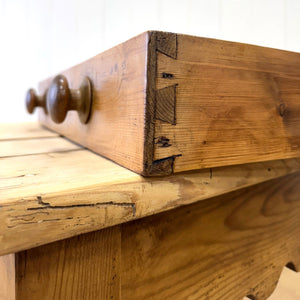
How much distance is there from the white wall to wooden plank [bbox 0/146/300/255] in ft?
2.23

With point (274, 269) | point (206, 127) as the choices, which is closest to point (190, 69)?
point (206, 127)

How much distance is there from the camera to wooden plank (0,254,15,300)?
286mm

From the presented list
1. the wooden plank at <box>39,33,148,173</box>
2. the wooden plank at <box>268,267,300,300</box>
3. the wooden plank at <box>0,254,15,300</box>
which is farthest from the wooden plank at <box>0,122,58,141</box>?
the wooden plank at <box>268,267,300,300</box>

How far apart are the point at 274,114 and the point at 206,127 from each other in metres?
0.13

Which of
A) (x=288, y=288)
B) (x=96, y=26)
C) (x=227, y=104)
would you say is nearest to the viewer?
(x=227, y=104)

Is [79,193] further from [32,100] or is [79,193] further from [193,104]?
→ [32,100]

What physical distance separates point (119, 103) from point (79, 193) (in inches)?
6.4

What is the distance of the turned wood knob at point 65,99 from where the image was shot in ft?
1.53

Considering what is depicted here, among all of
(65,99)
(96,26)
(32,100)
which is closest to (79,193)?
(65,99)

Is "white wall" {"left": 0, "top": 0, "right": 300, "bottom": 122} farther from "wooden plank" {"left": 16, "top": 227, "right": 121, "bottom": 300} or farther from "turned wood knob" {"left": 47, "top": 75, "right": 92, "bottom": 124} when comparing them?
"wooden plank" {"left": 16, "top": 227, "right": 121, "bottom": 300}

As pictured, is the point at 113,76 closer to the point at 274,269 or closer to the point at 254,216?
the point at 254,216

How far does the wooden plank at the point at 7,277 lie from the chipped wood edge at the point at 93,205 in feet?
0.16

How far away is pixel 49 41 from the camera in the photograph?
1792 millimetres

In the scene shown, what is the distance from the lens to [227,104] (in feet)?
1.25
